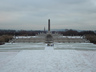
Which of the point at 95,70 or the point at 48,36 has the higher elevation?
the point at 48,36

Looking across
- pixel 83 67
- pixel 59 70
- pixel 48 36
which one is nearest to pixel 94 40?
pixel 48 36

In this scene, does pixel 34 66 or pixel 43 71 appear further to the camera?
pixel 34 66

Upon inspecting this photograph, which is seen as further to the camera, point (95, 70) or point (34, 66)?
point (34, 66)

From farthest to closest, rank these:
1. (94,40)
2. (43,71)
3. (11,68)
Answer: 1. (94,40)
2. (11,68)
3. (43,71)

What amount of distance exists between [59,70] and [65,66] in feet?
3.70

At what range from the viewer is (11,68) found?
9.74 metres

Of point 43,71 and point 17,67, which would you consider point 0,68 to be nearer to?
point 17,67

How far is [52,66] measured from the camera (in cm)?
1015

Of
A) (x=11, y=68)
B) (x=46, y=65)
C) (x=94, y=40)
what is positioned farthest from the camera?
(x=94, y=40)

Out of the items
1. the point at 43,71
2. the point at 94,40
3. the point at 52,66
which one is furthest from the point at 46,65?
the point at 94,40

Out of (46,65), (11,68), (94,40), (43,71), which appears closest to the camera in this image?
(43,71)

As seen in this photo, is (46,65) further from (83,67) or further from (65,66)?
(83,67)

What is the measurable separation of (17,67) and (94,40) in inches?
819

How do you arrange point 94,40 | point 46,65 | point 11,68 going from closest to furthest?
point 11,68, point 46,65, point 94,40
